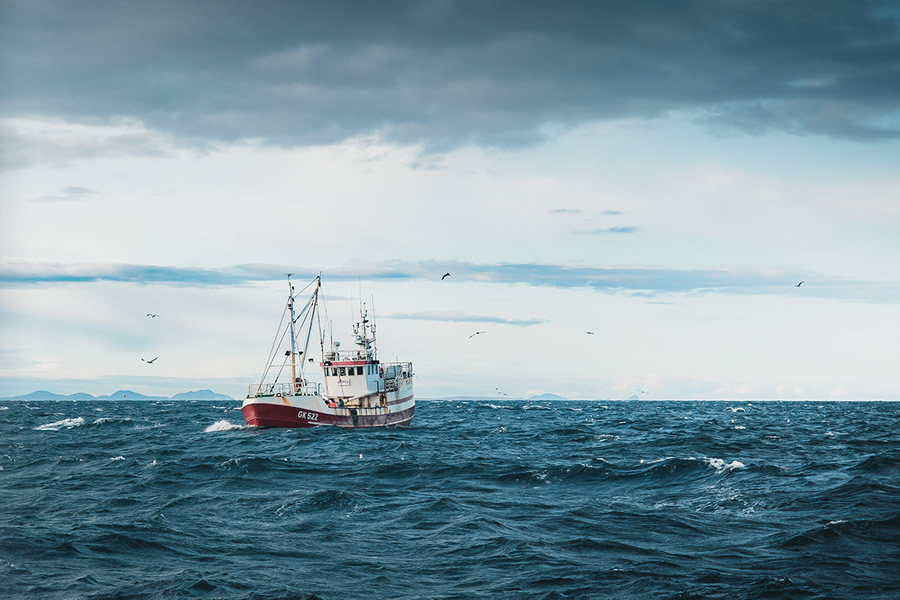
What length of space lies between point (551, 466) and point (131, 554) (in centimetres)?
2410

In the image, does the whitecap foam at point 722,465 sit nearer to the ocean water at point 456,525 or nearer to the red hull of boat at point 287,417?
the ocean water at point 456,525

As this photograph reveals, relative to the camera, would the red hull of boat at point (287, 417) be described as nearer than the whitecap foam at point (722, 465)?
No

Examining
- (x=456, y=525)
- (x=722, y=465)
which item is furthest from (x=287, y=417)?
(x=456, y=525)

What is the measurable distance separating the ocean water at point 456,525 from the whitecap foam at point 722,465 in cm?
28

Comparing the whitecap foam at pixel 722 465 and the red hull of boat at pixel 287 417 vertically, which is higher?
the whitecap foam at pixel 722 465

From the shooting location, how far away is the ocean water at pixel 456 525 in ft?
62.5

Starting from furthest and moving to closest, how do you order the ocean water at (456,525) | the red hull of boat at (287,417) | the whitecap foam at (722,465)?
1. the red hull of boat at (287,417)
2. the whitecap foam at (722,465)
3. the ocean water at (456,525)

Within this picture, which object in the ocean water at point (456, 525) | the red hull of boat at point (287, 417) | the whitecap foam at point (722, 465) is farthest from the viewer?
the red hull of boat at point (287, 417)

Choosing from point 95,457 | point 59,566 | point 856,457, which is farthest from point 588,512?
point 95,457

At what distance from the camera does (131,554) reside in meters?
22.6

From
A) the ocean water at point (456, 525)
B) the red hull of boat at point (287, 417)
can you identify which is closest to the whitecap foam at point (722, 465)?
the ocean water at point (456, 525)

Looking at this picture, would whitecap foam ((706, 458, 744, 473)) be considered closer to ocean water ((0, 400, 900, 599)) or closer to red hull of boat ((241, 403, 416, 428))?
ocean water ((0, 400, 900, 599))

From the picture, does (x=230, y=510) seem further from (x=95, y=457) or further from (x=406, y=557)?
(x=95, y=457)

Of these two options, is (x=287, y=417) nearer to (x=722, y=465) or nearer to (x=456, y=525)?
(x=722, y=465)
